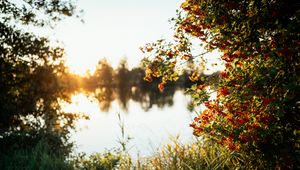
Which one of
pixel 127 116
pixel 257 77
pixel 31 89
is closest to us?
pixel 257 77

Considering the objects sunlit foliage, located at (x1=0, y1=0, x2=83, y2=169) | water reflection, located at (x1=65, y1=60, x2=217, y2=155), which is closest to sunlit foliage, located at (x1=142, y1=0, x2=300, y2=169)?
water reflection, located at (x1=65, y1=60, x2=217, y2=155)

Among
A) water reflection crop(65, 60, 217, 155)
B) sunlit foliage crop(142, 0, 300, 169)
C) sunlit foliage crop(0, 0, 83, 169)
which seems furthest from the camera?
water reflection crop(65, 60, 217, 155)

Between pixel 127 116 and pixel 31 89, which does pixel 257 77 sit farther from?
pixel 127 116

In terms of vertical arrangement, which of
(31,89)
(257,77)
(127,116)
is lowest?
(257,77)

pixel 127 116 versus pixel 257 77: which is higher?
pixel 127 116

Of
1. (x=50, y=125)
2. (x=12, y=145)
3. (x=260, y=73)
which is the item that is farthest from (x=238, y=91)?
(x=50, y=125)

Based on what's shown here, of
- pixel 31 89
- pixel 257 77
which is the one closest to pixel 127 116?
pixel 31 89

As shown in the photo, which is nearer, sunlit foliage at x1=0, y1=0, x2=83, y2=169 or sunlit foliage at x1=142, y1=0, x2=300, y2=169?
sunlit foliage at x1=142, y1=0, x2=300, y2=169

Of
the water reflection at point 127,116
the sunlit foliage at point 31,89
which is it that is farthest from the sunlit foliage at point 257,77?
the sunlit foliage at point 31,89

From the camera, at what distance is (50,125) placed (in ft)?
45.6

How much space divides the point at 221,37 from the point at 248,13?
472 mm

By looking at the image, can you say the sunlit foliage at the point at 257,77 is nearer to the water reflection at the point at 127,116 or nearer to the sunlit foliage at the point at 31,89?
the water reflection at the point at 127,116

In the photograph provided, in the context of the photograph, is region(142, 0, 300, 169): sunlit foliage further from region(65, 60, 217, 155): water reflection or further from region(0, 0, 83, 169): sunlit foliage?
region(0, 0, 83, 169): sunlit foliage

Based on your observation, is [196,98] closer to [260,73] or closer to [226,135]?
[226,135]
